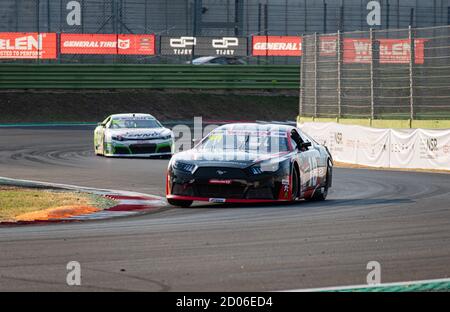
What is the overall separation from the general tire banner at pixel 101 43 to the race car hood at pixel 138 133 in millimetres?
20916

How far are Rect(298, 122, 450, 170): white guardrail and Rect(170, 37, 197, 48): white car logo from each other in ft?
71.5

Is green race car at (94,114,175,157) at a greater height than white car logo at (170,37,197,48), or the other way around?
white car logo at (170,37,197,48)

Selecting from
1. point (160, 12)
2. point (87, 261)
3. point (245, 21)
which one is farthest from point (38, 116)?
point (87, 261)

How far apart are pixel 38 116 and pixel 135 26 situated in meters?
7.69

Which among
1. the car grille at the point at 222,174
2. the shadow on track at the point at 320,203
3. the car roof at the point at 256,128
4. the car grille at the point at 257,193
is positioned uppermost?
the car roof at the point at 256,128

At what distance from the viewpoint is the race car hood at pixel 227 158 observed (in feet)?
50.0

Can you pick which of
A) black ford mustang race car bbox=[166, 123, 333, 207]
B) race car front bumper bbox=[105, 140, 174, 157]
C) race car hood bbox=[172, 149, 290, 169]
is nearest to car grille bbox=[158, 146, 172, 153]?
race car front bumper bbox=[105, 140, 174, 157]

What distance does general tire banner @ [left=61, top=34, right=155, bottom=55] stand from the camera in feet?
162

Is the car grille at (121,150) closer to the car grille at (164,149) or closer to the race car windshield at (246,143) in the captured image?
the car grille at (164,149)

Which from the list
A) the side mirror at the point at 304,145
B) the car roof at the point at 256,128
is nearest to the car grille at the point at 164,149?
the car roof at the point at 256,128

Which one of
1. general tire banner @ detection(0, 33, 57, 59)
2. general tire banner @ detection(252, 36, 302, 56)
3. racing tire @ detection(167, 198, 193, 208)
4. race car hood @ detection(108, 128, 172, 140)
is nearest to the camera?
racing tire @ detection(167, 198, 193, 208)

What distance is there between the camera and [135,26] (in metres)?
51.0

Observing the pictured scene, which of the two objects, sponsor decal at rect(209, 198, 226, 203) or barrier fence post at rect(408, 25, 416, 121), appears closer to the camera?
sponsor decal at rect(209, 198, 226, 203)

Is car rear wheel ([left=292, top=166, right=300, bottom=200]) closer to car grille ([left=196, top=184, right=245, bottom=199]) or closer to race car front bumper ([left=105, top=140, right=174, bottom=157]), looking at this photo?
car grille ([left=196, top=184, right=245, bottom=199])
